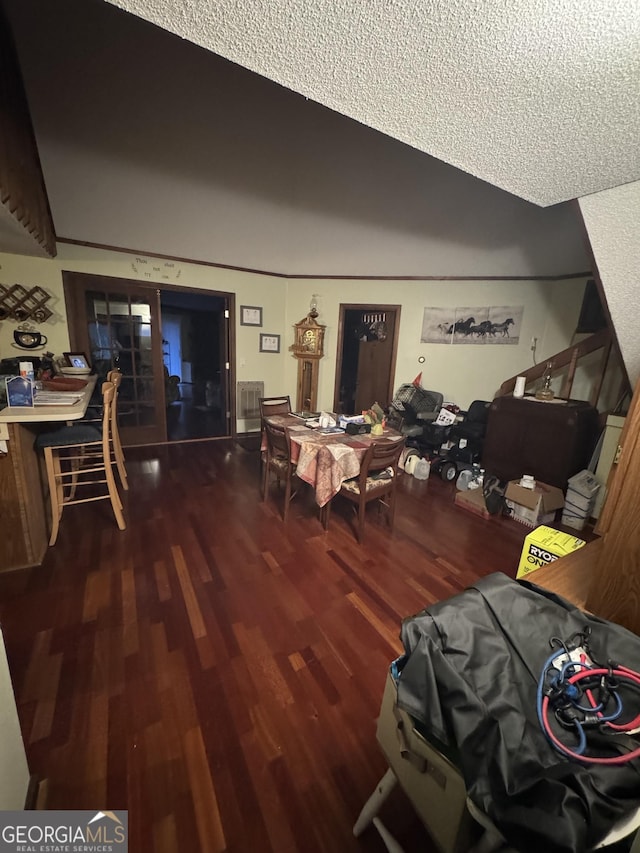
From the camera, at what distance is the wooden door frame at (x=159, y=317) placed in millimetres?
3672

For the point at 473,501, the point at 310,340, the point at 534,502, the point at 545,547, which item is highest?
the point at 310,340

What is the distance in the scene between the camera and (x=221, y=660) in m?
1.52

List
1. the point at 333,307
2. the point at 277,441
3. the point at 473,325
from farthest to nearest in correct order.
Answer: the point at 333,307 < the point at 473,325 < the point at 277,441

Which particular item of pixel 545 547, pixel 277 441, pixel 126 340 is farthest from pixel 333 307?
pixel 545 547

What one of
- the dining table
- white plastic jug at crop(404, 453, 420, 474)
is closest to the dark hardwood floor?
the dining table

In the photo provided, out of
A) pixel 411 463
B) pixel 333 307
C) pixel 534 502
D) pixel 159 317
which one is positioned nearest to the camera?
pixel 534 502

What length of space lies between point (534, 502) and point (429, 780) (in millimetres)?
2659

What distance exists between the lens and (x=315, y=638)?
5.43 feet

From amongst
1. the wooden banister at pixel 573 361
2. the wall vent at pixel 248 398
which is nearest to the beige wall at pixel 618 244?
the wooden banister at pixel 573 361

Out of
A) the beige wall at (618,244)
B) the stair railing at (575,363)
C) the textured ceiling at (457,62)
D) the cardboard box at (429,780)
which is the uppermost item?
the textured ceiling at (457,62)

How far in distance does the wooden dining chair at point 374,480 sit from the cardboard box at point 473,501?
35.7 inches

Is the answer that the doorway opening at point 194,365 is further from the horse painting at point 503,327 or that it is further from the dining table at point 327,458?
the horse painting at point 503,327

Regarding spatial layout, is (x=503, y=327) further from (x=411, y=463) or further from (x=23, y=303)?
(x=23, y=303)

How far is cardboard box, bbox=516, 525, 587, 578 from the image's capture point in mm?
1907
